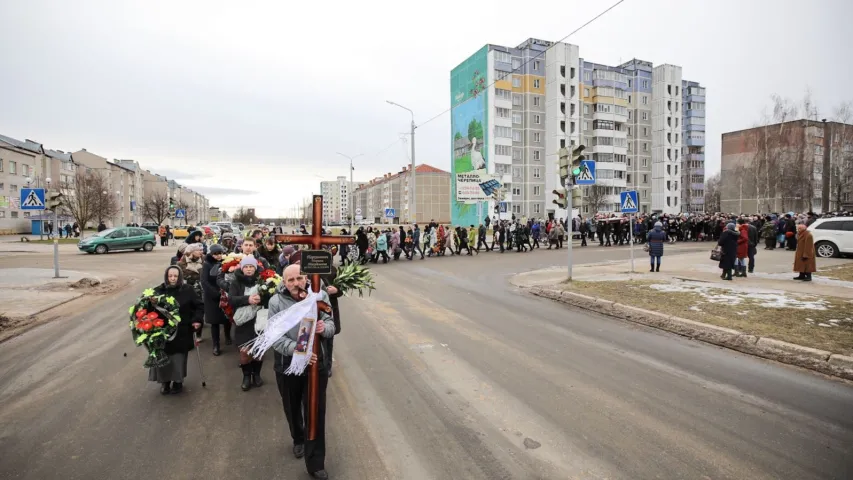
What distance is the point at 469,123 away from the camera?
63.6 meters

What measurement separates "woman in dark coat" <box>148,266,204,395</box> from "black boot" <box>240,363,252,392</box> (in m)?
0.64

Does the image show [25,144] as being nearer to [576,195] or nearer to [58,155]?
[58,155]

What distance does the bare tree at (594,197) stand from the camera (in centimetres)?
6278

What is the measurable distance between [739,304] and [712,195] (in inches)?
4779

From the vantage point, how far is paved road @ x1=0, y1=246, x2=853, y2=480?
3.55 meters

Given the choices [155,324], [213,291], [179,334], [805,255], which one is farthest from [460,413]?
[805,255]

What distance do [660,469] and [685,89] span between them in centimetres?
10330

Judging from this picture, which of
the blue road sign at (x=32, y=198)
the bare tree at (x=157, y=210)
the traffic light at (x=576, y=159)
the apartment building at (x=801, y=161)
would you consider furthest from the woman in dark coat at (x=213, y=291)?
the bare tree at (x=157, y=210)

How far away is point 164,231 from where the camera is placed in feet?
117

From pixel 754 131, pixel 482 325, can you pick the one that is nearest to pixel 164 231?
pixel 482 325

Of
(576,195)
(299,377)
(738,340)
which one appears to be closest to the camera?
(299,377)

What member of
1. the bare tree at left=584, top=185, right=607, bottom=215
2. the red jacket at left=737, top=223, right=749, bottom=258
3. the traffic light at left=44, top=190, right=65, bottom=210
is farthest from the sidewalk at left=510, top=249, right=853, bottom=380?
the bare tree at left=584, top=185, right=607, bottom=215

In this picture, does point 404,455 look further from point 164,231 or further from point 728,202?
point 728,202

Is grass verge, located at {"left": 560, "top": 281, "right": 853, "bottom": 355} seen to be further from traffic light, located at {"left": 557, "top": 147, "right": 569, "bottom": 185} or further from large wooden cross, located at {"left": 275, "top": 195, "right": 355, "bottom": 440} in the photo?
large wooden cross, located at {"left": 275, "top": 195, "right": 355, "bottom": 440}
